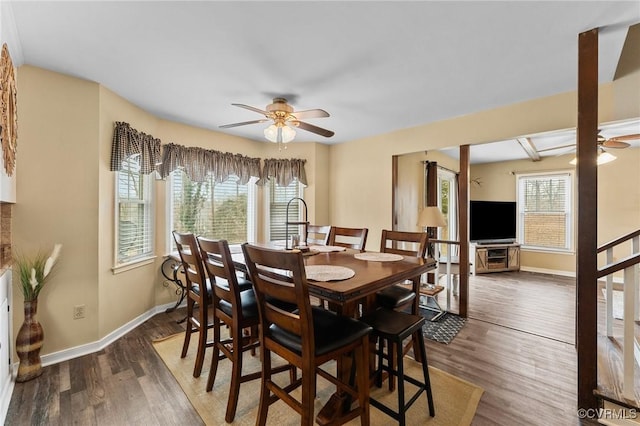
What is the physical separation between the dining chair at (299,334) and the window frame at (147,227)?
220cm

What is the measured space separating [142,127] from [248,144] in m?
1.49

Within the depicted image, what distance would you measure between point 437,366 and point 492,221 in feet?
15.2

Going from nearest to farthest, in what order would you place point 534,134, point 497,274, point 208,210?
point 534,134, point 208,210, point 497,274

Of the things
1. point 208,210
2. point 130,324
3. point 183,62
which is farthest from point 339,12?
point 130,324

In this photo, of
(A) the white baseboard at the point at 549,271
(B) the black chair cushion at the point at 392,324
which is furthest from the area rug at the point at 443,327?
(A) the white baseboard at the point at 549,271

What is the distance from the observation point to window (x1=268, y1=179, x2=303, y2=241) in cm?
459

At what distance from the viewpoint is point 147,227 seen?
337 cm

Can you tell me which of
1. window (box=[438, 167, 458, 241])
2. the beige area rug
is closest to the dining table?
the beige area rug

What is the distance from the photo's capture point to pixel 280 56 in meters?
2.10

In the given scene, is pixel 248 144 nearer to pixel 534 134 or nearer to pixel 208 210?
pixel 208 210

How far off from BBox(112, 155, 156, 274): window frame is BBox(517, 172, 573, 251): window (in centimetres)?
706

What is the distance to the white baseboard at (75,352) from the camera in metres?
1.80

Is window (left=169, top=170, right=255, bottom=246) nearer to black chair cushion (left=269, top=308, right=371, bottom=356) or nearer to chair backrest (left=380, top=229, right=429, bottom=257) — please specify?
chair backrest (left=380, top=229, right=429, bottom=257)

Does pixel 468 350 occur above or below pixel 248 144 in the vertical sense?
below
